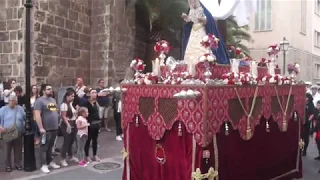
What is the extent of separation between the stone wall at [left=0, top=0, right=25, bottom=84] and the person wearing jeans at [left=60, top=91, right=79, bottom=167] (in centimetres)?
363

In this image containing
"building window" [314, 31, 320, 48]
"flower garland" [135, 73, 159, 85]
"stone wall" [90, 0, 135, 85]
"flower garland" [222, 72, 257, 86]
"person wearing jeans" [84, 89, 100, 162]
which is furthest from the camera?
"building window" [314, 31, 320, 48]

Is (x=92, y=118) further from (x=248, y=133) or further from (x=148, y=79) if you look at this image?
(x=248, y=133)

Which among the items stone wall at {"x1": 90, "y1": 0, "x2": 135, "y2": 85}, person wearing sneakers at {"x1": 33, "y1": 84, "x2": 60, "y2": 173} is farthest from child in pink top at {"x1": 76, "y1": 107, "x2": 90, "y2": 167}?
stone wall at {"x1": 90, "y1": 0, "x2": 135, "y2": 85}

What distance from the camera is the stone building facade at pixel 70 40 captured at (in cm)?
1114

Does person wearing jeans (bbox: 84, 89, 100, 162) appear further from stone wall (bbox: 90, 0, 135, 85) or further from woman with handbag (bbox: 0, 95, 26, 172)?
stone wall (bbox: 90, 0, 135, 85)

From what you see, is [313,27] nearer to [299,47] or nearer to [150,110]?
[299,47]

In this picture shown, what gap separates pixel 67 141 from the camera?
7.95 meters

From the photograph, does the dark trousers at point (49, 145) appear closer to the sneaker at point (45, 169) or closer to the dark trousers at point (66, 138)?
the sneaker at point (45, 169)

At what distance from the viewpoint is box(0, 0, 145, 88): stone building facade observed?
11141 millimetres

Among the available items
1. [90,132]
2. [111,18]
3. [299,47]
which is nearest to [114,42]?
[111,18]

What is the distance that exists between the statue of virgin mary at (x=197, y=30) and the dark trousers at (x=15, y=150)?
12.8ft

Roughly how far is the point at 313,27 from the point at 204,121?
27.9 meters

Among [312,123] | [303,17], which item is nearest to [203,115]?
[312,123]

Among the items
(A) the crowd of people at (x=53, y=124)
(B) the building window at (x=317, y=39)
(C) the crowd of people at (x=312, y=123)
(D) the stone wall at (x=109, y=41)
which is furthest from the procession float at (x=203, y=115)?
(B) the building window at (x=317, y=39)
